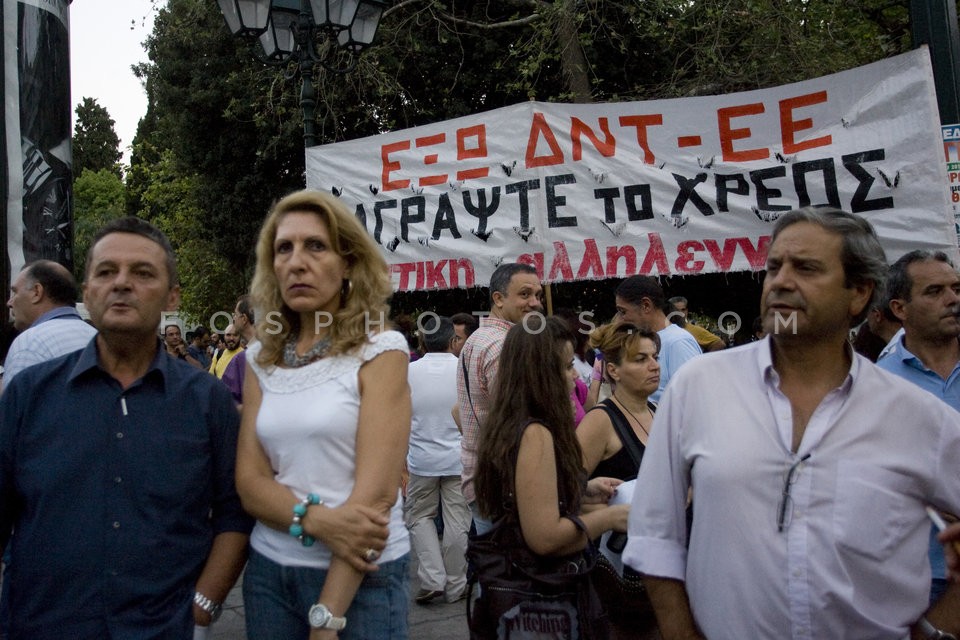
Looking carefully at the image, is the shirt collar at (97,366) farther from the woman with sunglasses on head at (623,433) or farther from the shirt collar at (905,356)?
the shirt collar at (905,356)

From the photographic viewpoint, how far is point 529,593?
9.93 feet

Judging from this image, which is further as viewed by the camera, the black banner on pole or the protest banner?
the black banner on pole

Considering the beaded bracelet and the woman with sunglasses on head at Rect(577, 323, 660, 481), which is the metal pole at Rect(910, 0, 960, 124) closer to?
the woman with sunglasses on head at Rect(577, 323, 660, 481)

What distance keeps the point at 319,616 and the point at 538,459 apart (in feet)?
3.67

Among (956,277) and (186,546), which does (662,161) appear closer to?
(956,277)

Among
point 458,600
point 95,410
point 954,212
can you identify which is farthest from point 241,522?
point 954,212

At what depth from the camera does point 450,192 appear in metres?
6.07

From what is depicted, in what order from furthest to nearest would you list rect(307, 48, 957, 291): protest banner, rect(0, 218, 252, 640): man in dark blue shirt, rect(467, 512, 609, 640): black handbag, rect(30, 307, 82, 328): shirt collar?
rect(307, 48, 957, 291): protest banner, rect(30, 307, 82, 328): shirt collar, rect(467, 512, 609, 640): black handbag, rect(0, 218, 252, 640): man in dark blue shirt

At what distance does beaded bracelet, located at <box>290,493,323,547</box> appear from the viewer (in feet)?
7.25

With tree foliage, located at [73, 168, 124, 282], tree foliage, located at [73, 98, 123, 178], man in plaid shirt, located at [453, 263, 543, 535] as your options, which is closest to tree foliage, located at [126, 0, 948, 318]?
man in plaid shirt, located at [453, 263, 543, 535]

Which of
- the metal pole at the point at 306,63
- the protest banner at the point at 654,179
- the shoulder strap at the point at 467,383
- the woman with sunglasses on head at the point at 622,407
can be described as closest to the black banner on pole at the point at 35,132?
the metal pole at the point at 306,63

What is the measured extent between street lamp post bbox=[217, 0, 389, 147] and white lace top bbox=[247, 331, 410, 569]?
16.6 ft

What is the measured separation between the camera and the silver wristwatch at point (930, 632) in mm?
1970

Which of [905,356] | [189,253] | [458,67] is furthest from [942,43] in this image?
[189,253]
